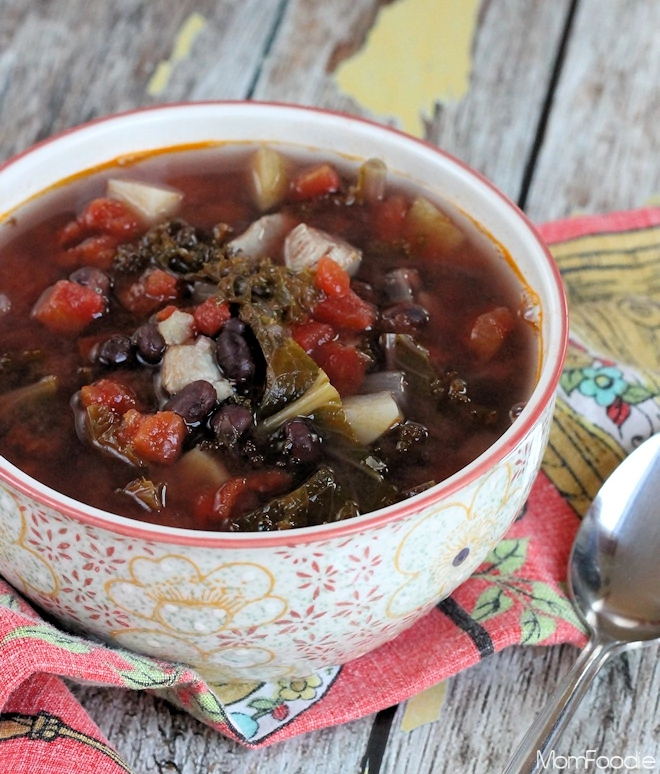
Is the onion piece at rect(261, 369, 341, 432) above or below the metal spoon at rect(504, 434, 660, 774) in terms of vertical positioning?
above

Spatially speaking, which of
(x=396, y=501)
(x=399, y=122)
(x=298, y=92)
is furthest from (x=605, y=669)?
(x=298, y=92)

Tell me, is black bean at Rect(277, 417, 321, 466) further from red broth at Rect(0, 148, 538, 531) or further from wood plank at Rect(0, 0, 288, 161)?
wood plank at Rect(0, 0, 288, 161)

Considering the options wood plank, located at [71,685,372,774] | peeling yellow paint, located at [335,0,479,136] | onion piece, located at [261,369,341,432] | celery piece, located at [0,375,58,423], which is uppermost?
celery piece, located at [0,375,58,423]

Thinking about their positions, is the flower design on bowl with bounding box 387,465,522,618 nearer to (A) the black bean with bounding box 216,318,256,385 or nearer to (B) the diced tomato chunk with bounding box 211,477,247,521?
(B) the diced tomato chunk with bounding box 211,477,247,521

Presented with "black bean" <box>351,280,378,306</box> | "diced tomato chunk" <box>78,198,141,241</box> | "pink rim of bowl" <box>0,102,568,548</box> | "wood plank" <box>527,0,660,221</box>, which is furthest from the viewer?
"wood plank" <box>527,0,660,221</box>

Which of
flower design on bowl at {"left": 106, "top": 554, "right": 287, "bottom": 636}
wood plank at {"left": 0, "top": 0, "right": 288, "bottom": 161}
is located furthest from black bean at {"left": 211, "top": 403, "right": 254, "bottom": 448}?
wood plank at {"left": 0, "top": 0, "right": 288, "bottom": 161}

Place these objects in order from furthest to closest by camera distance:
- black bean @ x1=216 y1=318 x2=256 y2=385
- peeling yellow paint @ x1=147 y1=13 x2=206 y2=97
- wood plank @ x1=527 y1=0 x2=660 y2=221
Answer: peeling yellow paint @ x1=147 y1=13 x2=206 y2=97 < wood plank @ x1=527 y1=0 x2=660 y2=221 < black bean @ x1=216 y1=318 x2=256 y2=385

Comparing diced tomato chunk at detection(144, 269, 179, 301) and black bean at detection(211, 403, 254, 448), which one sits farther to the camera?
diced tomato chunk at detection(144, 269, 179, 301)
